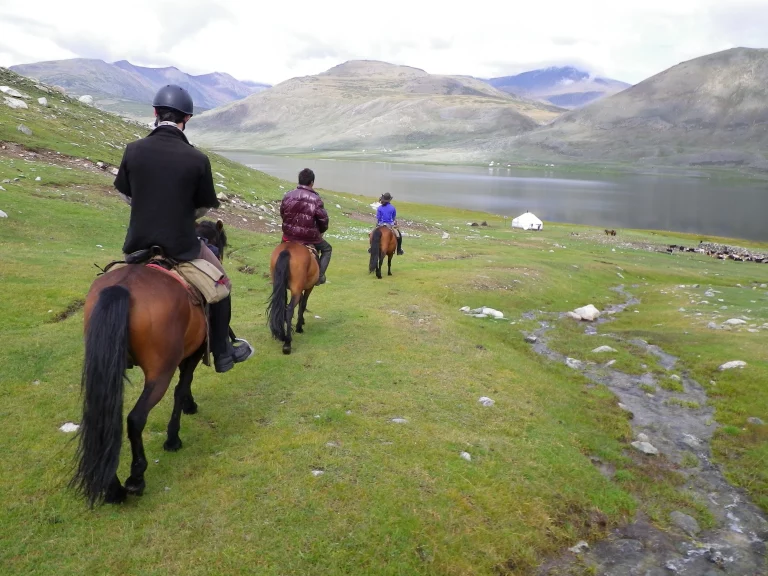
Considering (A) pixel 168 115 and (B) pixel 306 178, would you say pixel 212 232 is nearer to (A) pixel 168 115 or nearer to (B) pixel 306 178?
(A) pixel 168 115

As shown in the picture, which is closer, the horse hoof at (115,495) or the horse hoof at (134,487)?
the horse hoof at (115,495)

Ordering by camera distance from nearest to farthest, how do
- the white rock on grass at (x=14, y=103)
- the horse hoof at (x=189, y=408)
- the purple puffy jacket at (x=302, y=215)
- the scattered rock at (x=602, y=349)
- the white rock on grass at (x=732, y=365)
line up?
the horse hoof at (x=189, y=408)
the purple puffy jacket at (x=302, y=215)
the white rock on grass at (x=732, y=365)
the scattered rock at (x=602, y=349)
the white rock on grass at (x=14, y=103)

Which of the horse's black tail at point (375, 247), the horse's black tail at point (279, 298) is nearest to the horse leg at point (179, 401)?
the horse's black tail at point (279, 298)

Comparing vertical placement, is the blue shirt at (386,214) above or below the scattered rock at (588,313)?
above

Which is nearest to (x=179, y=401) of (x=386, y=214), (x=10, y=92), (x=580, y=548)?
(x=580, y=548)

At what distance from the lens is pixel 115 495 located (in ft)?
18.6

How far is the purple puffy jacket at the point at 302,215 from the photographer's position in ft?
38.8

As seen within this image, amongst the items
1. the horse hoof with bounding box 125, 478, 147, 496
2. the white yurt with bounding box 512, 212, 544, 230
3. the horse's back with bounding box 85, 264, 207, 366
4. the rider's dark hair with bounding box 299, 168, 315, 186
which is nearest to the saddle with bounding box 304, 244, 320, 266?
the rider's dark hair with bounding box 299, 168, 315, 186

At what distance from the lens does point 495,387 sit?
1055 centimetres

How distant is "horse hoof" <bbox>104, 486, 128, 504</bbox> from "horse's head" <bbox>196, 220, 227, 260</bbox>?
3822mm

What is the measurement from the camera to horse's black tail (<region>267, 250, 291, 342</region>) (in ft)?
36.9

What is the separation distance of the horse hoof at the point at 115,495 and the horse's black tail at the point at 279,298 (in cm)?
574

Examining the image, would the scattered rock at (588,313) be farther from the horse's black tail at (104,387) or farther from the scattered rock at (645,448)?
the horse's black tail at (104,387)

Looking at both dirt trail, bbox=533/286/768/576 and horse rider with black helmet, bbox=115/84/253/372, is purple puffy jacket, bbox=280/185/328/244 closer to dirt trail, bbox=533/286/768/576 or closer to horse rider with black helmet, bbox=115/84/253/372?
horse rider with black helmet, bbox=115/84/253/372
